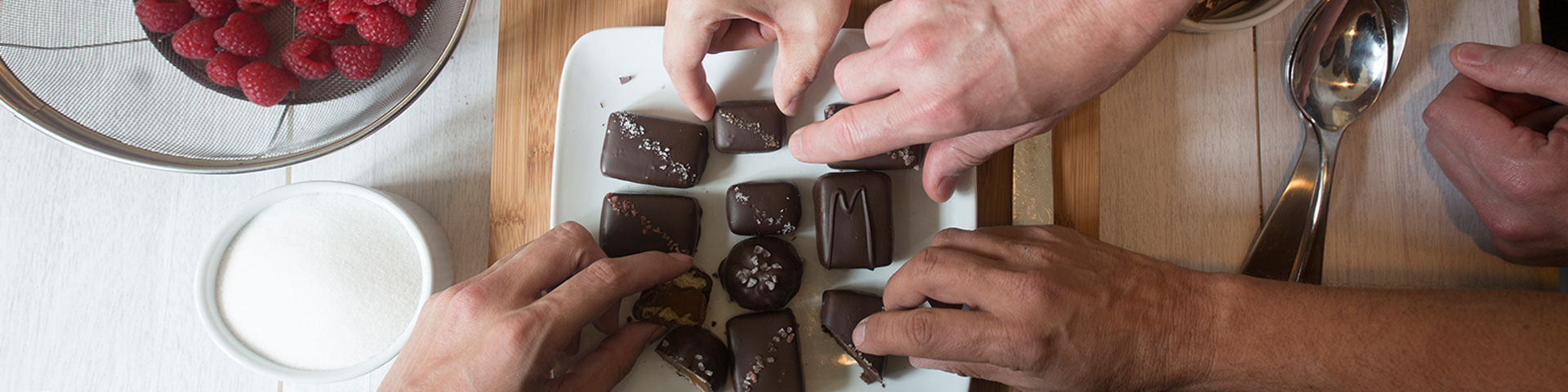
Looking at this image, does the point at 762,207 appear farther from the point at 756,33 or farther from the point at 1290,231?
the point at 1290,231

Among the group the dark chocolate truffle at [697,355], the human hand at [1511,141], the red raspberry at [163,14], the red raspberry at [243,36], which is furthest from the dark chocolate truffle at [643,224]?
the human hand at [1511,141]

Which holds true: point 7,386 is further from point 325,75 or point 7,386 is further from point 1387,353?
point 1387,353

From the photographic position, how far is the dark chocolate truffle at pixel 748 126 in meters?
1.23

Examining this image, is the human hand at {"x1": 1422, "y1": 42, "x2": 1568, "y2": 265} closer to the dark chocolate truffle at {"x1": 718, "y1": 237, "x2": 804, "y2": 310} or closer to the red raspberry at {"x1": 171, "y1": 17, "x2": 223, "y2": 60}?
the dark chocolate truffle at {"x1": 718, "y1": 237, "x2": 804, "y2": 310}

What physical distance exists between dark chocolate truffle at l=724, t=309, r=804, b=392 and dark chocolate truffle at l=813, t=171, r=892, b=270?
0.14 m

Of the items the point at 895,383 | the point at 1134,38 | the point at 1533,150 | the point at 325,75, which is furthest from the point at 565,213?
the point at 1533,150

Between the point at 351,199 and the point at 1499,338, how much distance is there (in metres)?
1.81

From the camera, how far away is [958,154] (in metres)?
1.18

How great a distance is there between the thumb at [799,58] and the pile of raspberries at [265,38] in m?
0.64

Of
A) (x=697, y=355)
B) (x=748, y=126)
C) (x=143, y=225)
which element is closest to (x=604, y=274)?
(x=697, y=355)

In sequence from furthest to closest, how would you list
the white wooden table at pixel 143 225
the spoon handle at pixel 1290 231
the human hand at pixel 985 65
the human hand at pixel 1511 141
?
the white wooden table at pixel 143 225
the spoon handle at pixel 1290 231
the human hand at pixel 1511 141
the human hand at pixel 985 65

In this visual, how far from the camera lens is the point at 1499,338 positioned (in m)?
1.07

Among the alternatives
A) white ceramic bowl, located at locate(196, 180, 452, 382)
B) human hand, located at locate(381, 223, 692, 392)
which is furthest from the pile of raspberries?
human hand, located at locate(381, 223, 692, 392)

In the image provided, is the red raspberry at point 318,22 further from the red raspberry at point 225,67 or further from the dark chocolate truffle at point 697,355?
the dark chocolate truffle at point 697,355
